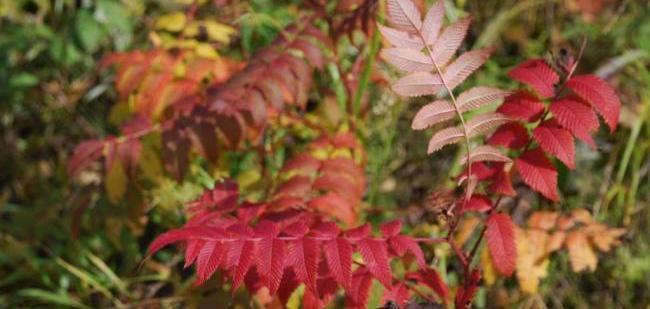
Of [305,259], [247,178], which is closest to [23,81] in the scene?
[247,178]

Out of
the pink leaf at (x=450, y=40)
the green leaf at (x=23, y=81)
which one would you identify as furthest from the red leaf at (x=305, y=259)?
the green leaf at (x=23, y=81)

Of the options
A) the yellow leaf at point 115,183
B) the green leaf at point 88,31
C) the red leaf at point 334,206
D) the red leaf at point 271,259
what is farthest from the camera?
the green leaf at point 88,31

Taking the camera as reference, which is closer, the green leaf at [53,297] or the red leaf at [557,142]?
the red leaf at [557,142]

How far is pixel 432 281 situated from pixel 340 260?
0.28 meters

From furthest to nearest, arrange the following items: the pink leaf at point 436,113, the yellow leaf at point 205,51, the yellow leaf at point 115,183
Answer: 1. the yellow leaf at point 205,51
2. the yellow leaf at point 115,183
3. the pink leaf at point 436,113

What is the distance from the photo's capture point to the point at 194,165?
78.3 inches

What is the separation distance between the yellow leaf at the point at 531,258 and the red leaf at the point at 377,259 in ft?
1.73


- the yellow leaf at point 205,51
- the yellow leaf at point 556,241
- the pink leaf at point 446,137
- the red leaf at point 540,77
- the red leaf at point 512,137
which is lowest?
the yellow leaf at point 556,241

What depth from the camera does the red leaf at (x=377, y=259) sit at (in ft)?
3.79

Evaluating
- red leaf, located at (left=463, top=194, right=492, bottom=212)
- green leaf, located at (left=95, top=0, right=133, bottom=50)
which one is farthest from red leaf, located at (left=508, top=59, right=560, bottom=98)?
green leaf, located at (left=95, top=0, right=133, bottom=50)

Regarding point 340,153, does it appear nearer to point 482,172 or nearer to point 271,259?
point 482,172

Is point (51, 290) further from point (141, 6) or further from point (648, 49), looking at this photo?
point (648, 49)

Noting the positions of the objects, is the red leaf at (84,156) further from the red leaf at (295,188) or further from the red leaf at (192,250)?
the red leaf at (192,250)

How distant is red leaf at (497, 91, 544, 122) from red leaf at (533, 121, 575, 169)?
0.13 ft
